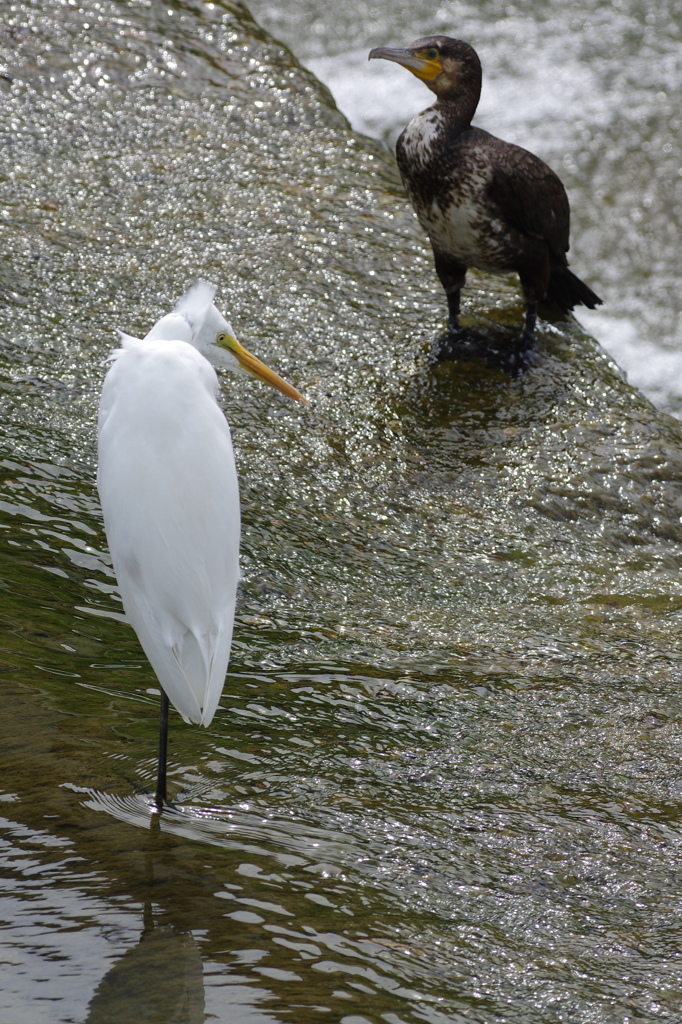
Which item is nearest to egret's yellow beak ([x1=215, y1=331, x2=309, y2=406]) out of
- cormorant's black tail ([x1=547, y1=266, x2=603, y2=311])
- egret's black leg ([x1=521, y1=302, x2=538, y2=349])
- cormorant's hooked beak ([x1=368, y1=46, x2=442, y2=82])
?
egret's black leg ([x1=521, y1=302, x2=538, y2=349])

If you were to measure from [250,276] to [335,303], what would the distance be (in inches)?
18.2

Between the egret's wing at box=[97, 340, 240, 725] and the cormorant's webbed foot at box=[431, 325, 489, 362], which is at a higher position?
the egret's wing at box=[97, 340, 240, 725]

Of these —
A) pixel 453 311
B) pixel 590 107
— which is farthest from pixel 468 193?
pixel 590 107

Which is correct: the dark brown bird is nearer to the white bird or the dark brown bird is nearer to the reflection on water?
the white bird

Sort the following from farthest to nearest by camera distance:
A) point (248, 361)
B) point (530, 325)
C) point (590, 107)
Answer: point (590, 107) < point (530, 325) < point (248, 361)

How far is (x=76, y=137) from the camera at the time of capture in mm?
6418

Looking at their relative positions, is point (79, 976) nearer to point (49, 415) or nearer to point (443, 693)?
point (443, 693)

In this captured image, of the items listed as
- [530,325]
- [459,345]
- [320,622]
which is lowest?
[320,622]

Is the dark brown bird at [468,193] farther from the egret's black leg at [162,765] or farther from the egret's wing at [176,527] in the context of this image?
the egret's black leg at [162,765]

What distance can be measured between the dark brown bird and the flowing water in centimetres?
33

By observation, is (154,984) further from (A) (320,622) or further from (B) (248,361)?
(B) (248,361)

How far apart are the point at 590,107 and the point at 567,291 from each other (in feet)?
15.1

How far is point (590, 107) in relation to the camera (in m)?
9.71

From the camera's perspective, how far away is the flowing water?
7.98 ft
